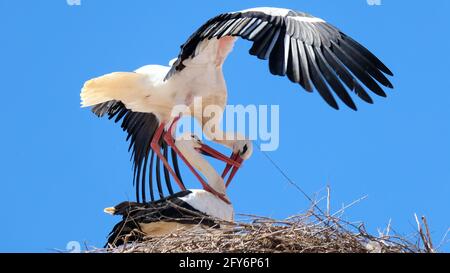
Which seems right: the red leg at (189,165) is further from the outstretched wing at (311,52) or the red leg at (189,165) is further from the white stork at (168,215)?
the outstretched wing at (311,52)

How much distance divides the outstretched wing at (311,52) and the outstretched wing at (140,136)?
7.84ft

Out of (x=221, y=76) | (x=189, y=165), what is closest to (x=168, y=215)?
(x=189, y=165)

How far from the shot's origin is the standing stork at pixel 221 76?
10953 mm

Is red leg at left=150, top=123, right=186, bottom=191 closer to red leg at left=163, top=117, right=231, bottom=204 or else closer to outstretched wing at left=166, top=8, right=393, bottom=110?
red leg at left=163, top=117, right=231, bottom=204

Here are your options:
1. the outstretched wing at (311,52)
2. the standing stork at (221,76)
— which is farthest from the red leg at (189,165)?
the outstretched wing at (311,52)

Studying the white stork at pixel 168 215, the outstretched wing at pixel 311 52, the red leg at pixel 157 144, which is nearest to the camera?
the outstretched wing at pixel 311 52

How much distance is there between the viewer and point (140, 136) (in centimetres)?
1474

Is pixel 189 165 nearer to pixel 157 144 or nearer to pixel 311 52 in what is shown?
pixel 157 144

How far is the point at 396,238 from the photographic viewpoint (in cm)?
1107

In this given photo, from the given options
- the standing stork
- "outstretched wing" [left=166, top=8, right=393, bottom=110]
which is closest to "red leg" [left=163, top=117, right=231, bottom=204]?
the standing stork

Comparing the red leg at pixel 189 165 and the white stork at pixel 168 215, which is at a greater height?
the red leg at pixel 189 165

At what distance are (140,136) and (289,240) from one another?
4.09 meters
